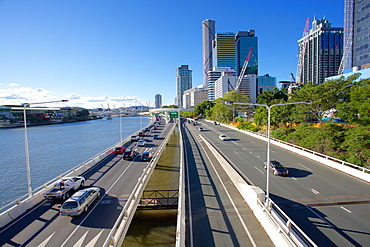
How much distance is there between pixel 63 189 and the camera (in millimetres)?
18375

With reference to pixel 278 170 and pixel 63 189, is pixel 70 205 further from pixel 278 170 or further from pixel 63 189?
pixel 278 170

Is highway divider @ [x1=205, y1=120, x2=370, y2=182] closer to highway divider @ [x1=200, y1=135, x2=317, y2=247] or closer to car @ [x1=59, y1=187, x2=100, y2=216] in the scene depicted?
highway divider @ [x1=200, y1=135, x2=317, y2=247]

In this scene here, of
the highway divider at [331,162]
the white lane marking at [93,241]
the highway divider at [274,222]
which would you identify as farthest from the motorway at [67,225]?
the highway divider at [331,162]

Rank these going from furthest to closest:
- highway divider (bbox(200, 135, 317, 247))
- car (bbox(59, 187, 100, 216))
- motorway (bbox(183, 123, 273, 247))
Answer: car (bbox(59, 187, 100, 216)) → motorway (bbox(183, 123, 273, 247)) → highway divider (bbox(200, 135, 317, 247))

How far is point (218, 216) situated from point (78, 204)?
9685 mm

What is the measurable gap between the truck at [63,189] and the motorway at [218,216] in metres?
9.90

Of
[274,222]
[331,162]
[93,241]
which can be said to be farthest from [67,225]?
[331,162]

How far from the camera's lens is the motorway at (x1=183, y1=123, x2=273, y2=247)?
13188 millimetres

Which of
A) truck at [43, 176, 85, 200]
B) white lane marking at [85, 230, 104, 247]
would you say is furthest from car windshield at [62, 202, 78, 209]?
white lane marking at [85, 230, 104, 247]

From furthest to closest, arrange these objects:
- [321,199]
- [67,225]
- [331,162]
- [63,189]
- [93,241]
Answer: [331,162] → [63,189] → [321,199] → [67,225] → [93,241]

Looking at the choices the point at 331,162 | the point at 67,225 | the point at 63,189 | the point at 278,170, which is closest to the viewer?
the point at 67,225

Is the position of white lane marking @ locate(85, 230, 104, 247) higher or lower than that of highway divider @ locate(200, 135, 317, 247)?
lower

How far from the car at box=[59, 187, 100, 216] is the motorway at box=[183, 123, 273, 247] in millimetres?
7377

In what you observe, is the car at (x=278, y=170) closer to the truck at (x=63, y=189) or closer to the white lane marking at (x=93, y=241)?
→ the white lane marking at (x=93, y=241)
